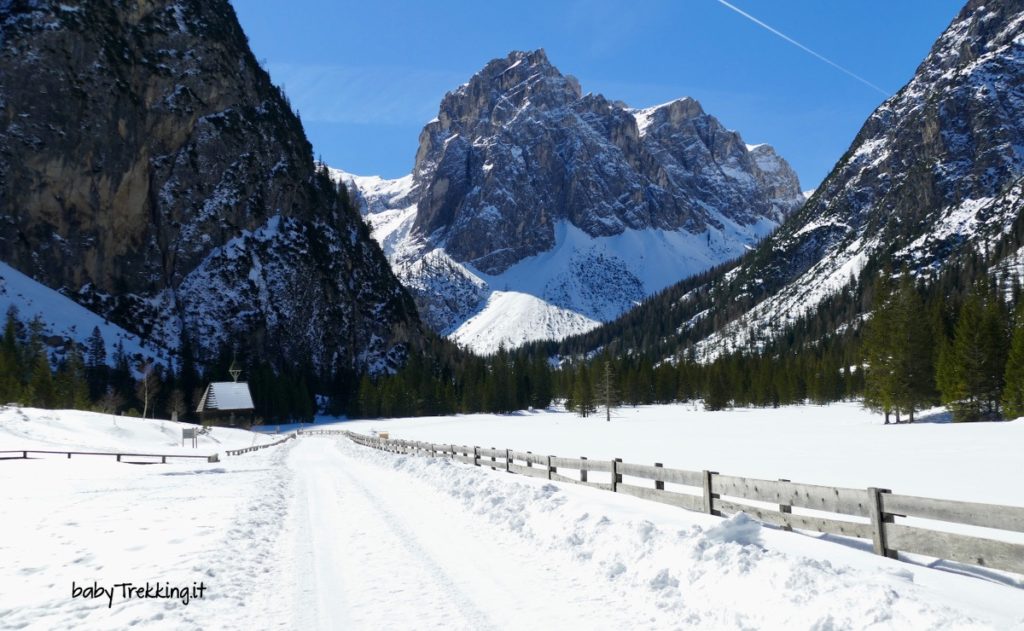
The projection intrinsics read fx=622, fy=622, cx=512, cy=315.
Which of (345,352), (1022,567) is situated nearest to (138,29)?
(345,352)

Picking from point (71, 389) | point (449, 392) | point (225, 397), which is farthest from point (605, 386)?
point (71, 389)

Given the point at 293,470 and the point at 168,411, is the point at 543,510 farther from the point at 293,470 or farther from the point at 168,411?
the point at 168,411

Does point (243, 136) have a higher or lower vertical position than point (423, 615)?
higher

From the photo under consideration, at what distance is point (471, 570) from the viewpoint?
9789 mm

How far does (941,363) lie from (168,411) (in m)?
109

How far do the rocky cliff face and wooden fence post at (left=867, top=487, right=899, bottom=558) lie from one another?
132 m

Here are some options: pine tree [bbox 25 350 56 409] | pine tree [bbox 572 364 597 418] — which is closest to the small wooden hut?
pine tree [bbox 25 350 56 409]

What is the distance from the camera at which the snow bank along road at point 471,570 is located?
22.8 feet

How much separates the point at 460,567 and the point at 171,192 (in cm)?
14584

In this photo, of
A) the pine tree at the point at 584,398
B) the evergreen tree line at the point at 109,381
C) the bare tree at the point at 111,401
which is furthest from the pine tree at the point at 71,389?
the pine tree at the point at 584,398

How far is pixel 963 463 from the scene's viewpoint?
2508cm

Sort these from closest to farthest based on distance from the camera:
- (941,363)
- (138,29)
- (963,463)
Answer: (963,463), (941,363), (138,29)

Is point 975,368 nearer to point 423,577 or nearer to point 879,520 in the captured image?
point 879,520

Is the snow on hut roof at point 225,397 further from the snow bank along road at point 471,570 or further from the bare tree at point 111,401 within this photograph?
the snow bank along road at point 471,570
